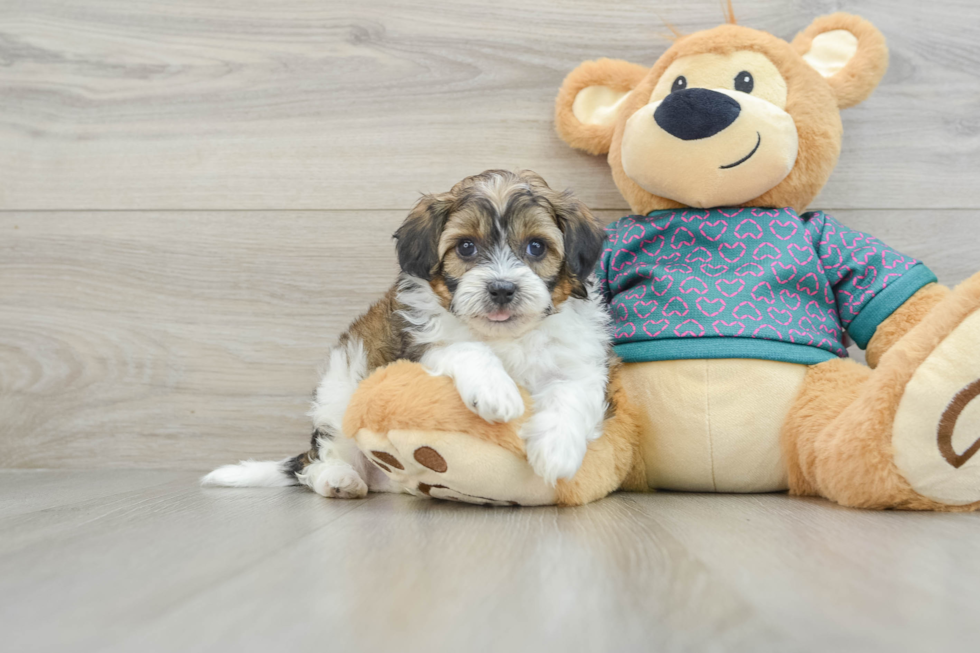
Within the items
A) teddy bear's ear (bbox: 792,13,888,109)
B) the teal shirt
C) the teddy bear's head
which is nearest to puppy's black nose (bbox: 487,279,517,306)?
the teal shirt

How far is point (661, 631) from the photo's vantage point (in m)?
0.68

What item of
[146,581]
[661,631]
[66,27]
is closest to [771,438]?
[661,631]

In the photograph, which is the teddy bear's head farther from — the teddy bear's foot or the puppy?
the teddy bear's foot

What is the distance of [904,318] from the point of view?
5.13ft

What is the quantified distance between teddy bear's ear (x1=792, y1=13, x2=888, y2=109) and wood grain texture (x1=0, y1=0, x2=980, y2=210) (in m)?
0.22

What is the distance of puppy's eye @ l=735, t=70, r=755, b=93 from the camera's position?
5.40ft

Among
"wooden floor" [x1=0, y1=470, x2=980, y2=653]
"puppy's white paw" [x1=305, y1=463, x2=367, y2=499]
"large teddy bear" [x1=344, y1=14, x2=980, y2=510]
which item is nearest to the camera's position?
"wooden floor" [x1=0, y1=470, x2=980, y2=653]

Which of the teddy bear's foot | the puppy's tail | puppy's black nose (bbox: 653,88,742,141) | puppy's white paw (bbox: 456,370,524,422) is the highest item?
puppy's black nose (bbox: 653,88,742,141)

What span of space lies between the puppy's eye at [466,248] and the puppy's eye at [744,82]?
2.52ft

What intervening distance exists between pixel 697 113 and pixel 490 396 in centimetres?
83

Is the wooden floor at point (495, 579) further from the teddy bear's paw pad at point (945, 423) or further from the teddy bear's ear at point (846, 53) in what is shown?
the teddy bear's ear at point (846, 53)

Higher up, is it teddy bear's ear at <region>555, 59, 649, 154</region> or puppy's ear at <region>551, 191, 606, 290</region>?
teddy bear's ear at <region>555, 59, 649, 154</region>

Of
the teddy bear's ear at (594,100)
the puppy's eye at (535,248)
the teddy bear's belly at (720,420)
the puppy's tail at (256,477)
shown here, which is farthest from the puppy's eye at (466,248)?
the puppy's tail at (256,477)

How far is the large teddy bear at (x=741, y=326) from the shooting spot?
1314 mm
